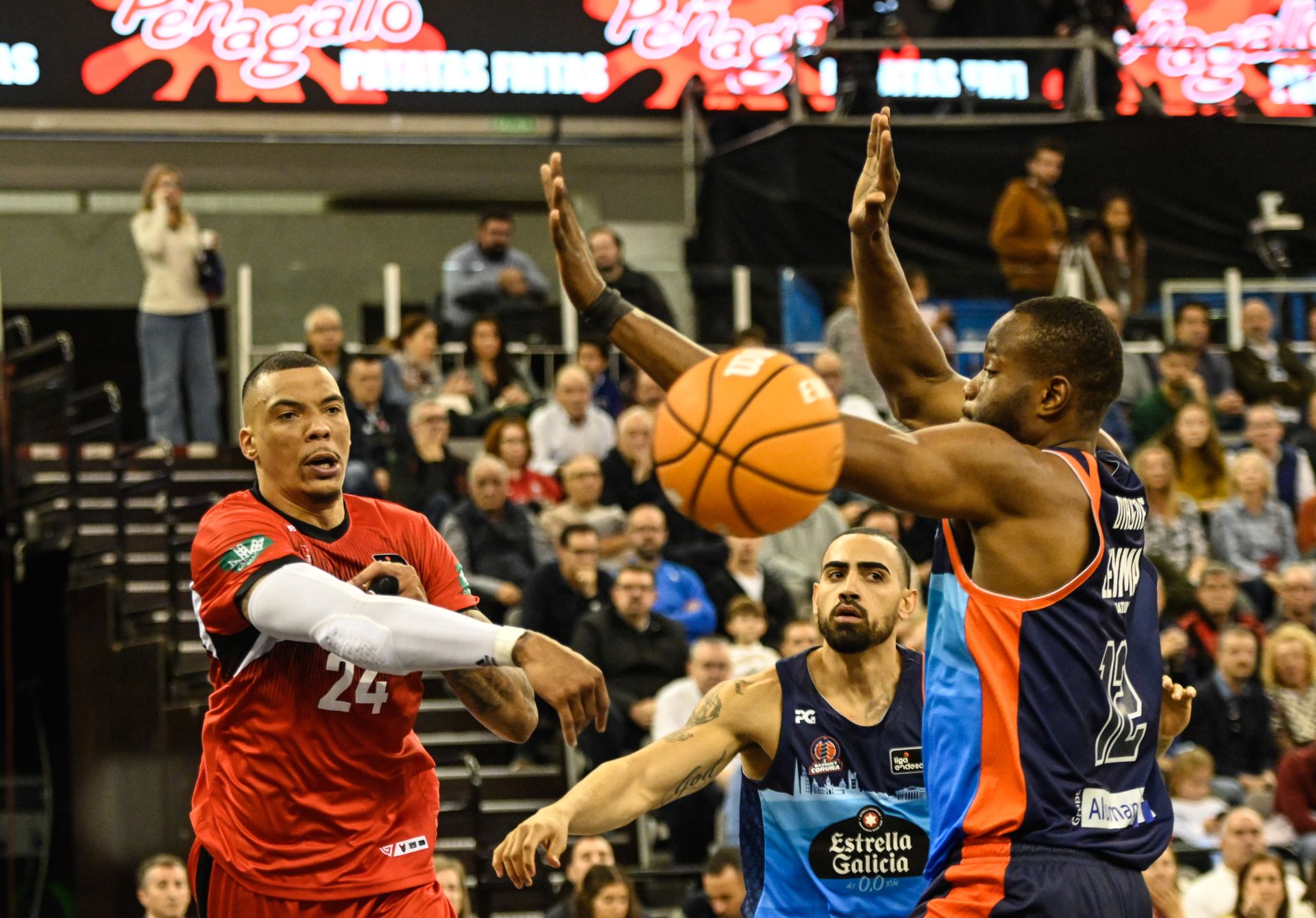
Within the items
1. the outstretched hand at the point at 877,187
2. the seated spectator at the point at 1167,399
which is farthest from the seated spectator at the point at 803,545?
the outstretched hand at the point at 877,187

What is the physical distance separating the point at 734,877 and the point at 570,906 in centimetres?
96

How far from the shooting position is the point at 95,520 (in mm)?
14086

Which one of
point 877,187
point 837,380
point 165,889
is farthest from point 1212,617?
point 877,187

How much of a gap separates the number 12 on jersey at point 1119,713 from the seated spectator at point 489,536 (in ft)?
25.8

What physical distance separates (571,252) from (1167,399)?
11599 mm

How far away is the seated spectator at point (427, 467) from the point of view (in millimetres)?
13367

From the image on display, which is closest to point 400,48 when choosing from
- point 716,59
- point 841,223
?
point 716,59

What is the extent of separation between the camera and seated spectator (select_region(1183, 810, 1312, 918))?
34.1 ft

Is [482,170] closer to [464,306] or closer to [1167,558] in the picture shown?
[464,306]

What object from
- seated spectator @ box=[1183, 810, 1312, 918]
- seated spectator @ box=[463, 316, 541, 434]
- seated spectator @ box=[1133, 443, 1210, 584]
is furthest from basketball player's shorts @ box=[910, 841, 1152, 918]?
seated spectator @ box=[463, 316, 541, 434]

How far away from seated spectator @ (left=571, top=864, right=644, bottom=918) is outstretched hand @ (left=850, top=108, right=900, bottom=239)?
16.7 ft

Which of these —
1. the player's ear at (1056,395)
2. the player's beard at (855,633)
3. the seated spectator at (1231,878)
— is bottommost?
the seated spectator at (1231,878)

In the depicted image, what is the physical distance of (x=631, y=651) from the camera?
1178 cm

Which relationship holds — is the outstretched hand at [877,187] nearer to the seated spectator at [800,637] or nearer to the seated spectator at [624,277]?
the seated spectator at [800,637]
